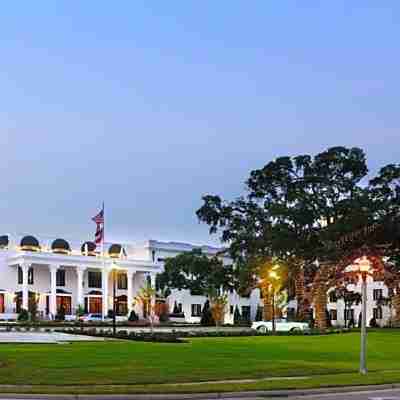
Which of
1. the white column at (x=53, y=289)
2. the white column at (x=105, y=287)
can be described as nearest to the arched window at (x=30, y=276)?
the white column at (x=53, y=289)

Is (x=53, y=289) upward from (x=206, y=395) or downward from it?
downward

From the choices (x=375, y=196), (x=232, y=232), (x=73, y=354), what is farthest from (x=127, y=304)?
(x=73, y=354)

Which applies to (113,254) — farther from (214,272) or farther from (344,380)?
(344,380)

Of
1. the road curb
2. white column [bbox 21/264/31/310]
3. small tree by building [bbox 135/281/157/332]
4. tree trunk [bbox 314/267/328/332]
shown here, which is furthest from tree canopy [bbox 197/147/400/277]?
the road curb

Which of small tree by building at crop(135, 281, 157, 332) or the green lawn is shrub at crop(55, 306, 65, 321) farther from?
the green lawn

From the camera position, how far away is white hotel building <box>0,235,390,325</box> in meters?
100

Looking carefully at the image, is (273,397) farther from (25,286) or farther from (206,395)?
(25,286)

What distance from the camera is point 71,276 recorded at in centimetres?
10712

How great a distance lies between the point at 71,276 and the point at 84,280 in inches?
73.2

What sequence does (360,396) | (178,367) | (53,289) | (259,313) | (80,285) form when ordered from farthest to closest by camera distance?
(259,313)
(80,285)
(53,289)
(178,367)
(360,396)

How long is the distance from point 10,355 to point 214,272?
49051mm

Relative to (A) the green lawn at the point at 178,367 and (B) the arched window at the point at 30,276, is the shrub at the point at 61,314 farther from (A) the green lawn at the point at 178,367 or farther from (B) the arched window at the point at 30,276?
(A) the green lawn at the point at 178,367

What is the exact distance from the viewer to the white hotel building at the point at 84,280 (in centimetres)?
10000

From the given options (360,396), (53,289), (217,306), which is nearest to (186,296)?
(53,289)
